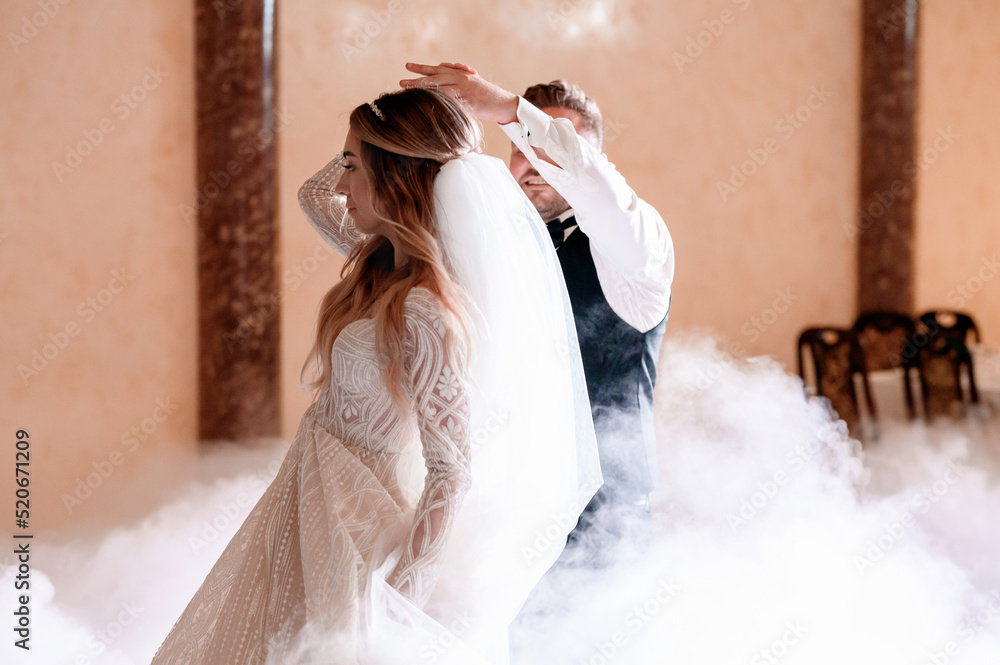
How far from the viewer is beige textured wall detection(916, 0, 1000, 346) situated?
17.6ft

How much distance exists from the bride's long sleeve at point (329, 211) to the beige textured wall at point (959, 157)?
4.79 metres

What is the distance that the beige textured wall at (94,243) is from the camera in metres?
3.45

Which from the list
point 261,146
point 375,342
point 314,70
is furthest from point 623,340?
point 314,70

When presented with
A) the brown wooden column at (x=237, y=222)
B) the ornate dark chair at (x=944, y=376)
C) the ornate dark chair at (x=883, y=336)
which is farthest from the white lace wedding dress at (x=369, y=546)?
the ornate dark chair at (x=883, y=336)

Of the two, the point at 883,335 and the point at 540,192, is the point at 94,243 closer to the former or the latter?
the point at 540,192

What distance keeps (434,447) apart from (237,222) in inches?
108

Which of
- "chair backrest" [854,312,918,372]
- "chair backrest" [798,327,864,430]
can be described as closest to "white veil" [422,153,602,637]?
"chair backrest" [798,327,864,430]

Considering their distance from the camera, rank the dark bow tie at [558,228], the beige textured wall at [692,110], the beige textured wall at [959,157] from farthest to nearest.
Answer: the beige textured wall at [959,157], the beige textured wall at [692,110], the dark bow tie at [558,228]

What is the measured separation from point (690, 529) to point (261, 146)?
8.16ft

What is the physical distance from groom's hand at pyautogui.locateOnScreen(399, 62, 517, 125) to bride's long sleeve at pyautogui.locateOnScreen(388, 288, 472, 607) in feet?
1.30

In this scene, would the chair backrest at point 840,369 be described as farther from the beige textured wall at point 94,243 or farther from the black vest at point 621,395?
the beige textured wall at point 94,243

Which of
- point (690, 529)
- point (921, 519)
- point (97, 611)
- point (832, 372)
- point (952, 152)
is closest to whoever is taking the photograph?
point (690, 529)

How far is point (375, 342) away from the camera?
1296 millimetres

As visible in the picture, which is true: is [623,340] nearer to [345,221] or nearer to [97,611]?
[345,221]
